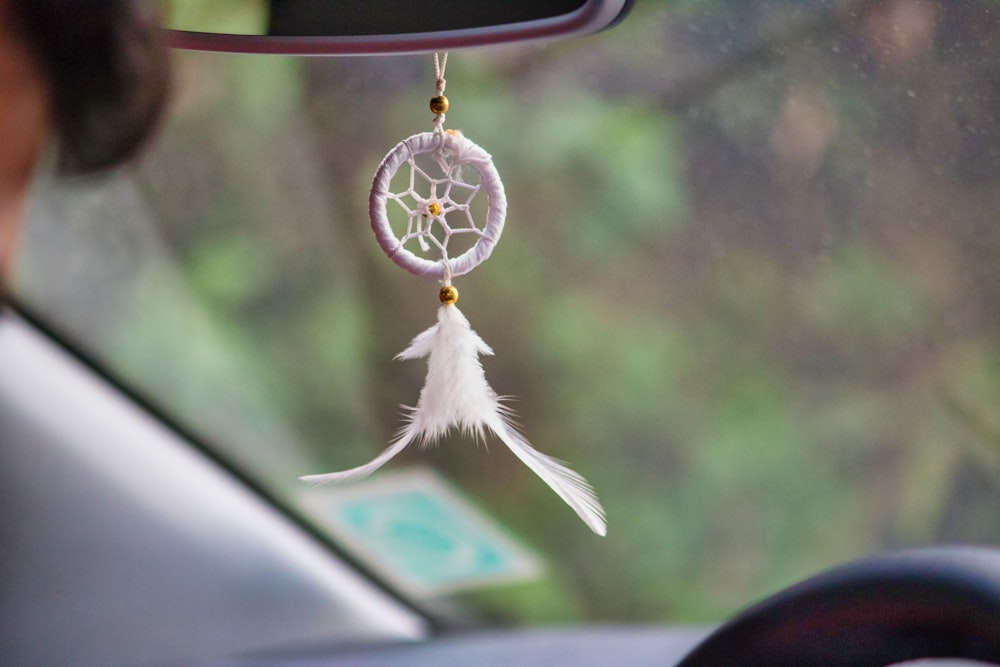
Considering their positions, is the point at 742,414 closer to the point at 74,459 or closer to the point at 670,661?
the point at 670,661

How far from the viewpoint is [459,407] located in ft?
2.38

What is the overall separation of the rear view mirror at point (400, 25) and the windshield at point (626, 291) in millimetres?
924

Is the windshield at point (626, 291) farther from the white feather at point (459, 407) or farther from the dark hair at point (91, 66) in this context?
the white feather at point (459, 407)

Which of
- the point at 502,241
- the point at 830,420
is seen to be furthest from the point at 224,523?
the point at 830,420

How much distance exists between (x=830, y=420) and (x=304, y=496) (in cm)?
105

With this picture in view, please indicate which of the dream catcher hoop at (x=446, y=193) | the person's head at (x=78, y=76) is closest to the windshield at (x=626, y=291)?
the person's head at (x=78, y=76)

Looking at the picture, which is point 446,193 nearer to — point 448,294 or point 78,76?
point 448,294

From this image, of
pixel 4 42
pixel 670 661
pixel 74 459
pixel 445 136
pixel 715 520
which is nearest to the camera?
pixel 445 136

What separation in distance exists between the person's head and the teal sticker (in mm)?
855

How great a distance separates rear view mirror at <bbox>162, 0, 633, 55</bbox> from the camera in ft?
1.94

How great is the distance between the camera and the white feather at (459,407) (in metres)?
0.72

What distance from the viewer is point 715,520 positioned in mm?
1839

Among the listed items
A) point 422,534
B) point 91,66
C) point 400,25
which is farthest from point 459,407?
point 422,534

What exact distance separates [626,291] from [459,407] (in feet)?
3.41
